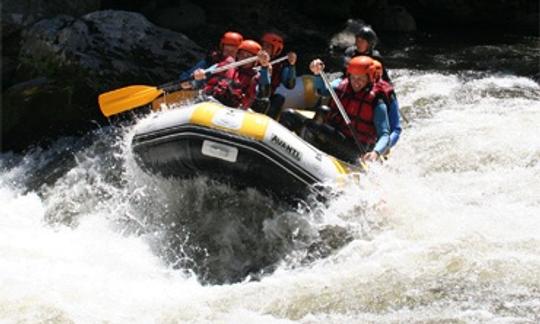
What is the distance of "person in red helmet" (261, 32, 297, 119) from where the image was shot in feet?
22.6

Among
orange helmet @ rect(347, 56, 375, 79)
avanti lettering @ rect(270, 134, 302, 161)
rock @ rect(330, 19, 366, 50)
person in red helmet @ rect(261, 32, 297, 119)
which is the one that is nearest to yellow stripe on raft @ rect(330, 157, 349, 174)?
avanti lettering @ rect(270, 134, 302, 161)

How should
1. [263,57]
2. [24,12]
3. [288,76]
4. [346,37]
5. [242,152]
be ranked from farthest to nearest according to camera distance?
[346,37] → [24,12] → [288,76] → [263,57] → [242,152]

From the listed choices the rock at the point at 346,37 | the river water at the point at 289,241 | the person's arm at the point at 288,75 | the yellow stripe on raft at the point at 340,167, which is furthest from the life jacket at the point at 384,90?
the rock at the point at 346,37

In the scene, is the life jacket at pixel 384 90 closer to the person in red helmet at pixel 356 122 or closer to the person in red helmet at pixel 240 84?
the person in red helmet at pixel 356 122

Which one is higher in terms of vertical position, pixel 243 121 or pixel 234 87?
pixel 243 121

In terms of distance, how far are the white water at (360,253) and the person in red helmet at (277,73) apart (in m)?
1.16

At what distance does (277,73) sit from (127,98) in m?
1.43

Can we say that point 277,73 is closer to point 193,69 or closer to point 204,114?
point 193,69

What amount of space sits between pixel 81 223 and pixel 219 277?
5.20 feet

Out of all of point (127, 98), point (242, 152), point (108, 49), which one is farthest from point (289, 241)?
point (108, 49)

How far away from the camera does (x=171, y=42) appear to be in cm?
943

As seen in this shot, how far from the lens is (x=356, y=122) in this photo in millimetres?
6297

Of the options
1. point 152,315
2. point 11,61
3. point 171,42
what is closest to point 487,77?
point 171,42

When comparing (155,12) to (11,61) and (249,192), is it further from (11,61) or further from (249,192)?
(249,192)
